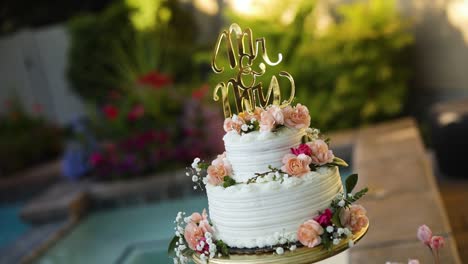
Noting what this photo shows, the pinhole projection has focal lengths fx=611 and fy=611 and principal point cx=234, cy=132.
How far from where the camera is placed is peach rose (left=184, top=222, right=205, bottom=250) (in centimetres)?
184

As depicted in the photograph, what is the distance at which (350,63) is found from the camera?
6.79 metres

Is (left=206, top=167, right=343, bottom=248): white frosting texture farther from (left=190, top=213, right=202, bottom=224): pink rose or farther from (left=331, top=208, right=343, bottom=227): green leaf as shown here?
(left=190, top=213, right=202, bottom=224): pink rose

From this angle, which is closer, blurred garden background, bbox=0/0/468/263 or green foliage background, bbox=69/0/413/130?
blurred garden background, bbox=0/0/468/263

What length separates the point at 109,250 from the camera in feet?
15.4

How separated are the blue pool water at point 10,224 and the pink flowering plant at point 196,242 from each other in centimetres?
435

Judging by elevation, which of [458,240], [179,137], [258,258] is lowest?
[458,240]

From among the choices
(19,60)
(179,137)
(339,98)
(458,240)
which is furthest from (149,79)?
(19,60)

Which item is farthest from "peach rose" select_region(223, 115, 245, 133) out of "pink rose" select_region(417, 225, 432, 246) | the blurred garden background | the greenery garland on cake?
the blurred garden background

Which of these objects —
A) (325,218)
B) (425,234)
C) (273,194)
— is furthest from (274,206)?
(425,234)

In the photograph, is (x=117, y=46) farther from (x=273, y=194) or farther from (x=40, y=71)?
(x=273, y=194)

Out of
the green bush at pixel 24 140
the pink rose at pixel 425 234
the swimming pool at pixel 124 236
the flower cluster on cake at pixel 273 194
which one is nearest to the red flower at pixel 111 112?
the swimming pool at pixel 124 236

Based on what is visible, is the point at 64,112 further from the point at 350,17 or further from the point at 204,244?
the point at 204,244

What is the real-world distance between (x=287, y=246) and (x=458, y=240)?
1834 mm

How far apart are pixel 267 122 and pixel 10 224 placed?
5.39 m
